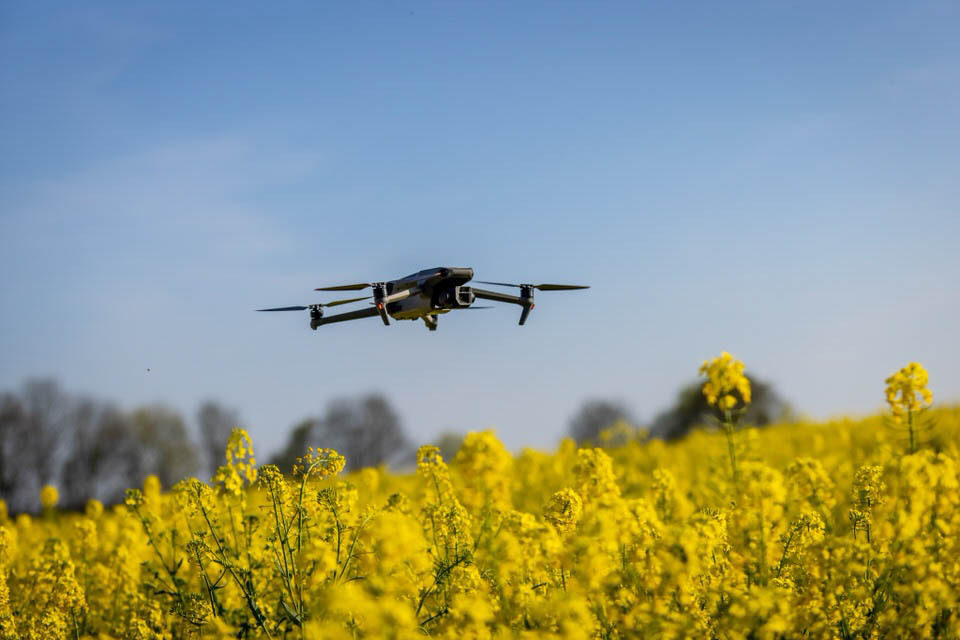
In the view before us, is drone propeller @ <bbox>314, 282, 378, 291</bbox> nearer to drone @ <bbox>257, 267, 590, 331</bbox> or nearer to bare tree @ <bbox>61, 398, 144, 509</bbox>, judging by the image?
drone @ <bbox>257, 267, 590, 331</bbox>

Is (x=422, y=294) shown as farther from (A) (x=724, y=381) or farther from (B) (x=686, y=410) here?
(B) (x=686, y=410)

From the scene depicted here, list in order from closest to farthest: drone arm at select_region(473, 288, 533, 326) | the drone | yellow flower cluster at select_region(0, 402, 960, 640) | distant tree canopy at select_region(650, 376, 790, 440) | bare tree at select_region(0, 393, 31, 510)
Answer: yellow flower cluster at select_region(0, 402, 960, 640) < the drone < drone arm at select_region(473, 288, 533, 326) < bare tree at select_region(0, 393, 31, 510) < distant tree canopy at select_region(650, 376, 790, 440)

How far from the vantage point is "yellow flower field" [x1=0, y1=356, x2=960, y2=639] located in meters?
5.20

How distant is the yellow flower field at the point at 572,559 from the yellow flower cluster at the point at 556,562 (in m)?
0.02

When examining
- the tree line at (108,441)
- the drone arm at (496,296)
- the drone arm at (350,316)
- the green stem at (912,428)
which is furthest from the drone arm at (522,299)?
the tree line at (108,441)

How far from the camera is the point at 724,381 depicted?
7.02 meters

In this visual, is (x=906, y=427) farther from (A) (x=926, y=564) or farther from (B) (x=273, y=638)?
(B) (x=273, y=638)

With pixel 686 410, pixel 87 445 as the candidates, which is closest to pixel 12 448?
pixel 87 445

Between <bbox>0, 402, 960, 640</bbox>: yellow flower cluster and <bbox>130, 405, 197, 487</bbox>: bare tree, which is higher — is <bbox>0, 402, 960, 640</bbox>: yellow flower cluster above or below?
above

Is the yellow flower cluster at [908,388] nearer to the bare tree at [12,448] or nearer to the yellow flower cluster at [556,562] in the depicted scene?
the yellow flower cluster at [556,562]

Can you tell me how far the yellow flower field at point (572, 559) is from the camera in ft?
17.0

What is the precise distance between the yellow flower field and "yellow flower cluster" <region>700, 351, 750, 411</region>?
0.05 ft

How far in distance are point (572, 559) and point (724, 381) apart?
201 cm

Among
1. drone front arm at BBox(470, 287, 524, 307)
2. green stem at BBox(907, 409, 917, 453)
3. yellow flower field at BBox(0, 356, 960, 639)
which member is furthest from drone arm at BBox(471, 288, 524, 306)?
green stem at BBox(907, 409, 917, 453)
